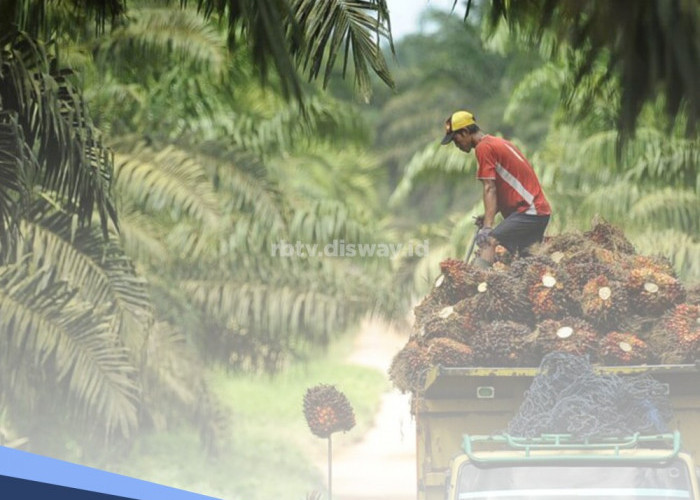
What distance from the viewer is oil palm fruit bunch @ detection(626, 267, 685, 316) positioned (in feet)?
26.5

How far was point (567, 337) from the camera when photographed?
26.4 feet

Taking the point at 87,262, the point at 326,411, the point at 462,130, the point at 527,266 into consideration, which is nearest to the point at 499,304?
the point at 527,266

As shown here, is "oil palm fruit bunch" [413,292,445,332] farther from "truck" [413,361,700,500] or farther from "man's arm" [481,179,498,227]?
"man's arm" [481,179,498,227]

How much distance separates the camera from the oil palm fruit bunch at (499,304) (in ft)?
26.6

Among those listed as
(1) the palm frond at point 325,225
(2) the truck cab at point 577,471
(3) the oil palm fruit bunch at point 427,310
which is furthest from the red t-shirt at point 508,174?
(2) the truck cab at point 577,471

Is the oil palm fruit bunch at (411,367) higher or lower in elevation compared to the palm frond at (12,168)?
lower

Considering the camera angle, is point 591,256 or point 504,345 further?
point 591,256

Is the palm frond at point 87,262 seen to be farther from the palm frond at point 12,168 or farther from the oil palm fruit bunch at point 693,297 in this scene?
the oil palm fruit bunch at point 693,297

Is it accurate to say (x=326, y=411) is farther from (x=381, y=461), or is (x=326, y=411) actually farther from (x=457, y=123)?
(x=457, y=123)

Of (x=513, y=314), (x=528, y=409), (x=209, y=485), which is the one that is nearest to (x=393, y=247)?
(x=209, y=485)

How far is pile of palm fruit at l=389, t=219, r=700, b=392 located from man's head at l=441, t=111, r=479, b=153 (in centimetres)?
169

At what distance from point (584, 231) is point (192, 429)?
184 inches

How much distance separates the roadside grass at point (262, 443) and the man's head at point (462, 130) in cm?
184

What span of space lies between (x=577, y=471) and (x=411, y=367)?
1474 mm
